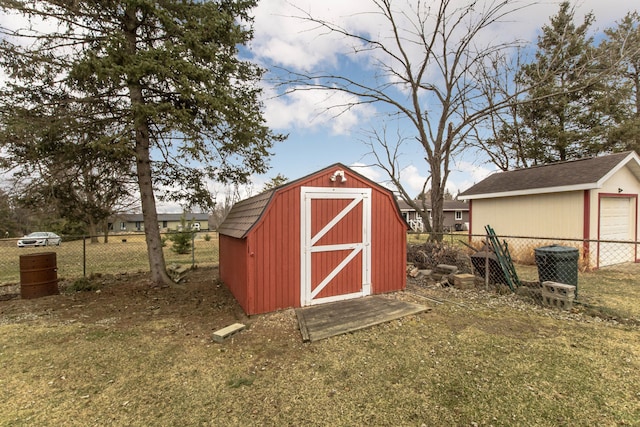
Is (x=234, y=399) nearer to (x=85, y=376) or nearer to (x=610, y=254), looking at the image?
(x=85, y=376)

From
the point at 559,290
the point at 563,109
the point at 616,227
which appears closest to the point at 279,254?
the point at 559,290

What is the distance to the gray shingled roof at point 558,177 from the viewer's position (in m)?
8.67

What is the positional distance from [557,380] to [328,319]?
2.82 meters

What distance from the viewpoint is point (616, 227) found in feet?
30.4

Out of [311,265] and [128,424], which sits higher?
[311,265]

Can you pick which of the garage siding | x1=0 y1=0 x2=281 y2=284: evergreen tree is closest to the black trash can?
the garage siding

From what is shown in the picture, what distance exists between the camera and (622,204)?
9469 millimetres

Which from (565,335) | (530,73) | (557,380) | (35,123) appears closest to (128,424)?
(557,380)

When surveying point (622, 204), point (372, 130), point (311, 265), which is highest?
point (372, 130)

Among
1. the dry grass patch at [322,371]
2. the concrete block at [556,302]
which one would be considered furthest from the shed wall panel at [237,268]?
the concrete block at [556,302]

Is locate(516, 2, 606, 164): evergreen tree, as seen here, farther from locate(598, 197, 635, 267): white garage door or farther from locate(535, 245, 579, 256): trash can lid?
locate(535, 245, 579, 256): trash can lid

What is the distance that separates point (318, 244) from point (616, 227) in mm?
10457

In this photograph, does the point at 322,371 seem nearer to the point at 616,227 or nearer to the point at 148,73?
the point at 148,73

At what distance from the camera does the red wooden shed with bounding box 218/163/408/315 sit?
4.79 m
